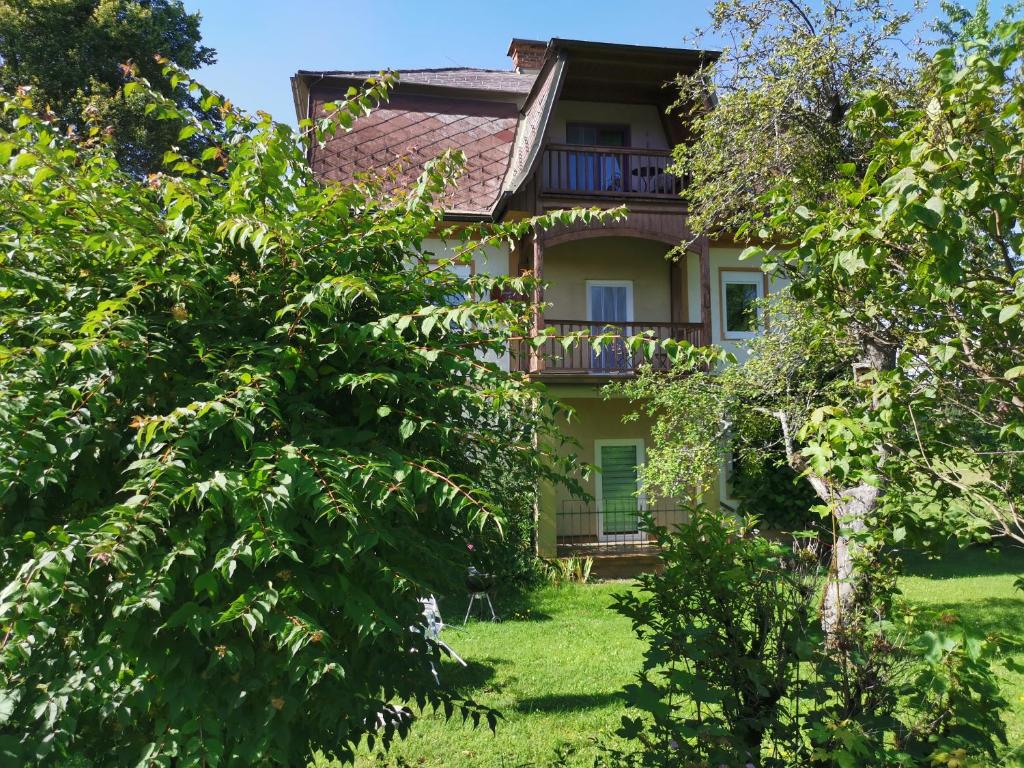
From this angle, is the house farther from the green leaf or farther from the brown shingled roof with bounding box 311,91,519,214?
the green leaf

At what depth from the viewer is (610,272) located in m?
15.0

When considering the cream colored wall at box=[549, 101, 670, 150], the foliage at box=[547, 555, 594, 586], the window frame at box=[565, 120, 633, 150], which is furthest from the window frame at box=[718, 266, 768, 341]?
the foliage at box=[547, 555, 594, 586]

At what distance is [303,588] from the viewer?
85.7 inches

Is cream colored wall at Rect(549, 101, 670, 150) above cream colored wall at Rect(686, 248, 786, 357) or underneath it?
above

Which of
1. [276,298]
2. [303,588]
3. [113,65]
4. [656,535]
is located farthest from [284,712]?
[113,65]

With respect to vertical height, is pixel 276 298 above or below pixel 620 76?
below

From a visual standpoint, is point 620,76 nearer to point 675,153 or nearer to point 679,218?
point 679,218

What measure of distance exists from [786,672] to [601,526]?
11.7 m

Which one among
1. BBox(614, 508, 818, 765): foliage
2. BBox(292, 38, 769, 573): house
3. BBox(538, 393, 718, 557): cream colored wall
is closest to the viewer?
BBox(614, 508, 818, 765): foliage

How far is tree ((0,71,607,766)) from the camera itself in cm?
207

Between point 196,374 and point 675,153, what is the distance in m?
8.75

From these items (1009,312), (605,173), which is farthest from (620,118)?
(1009,312)

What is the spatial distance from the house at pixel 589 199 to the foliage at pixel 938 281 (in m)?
9.82

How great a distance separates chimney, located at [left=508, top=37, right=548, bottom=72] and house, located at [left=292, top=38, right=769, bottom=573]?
1.59 meters
